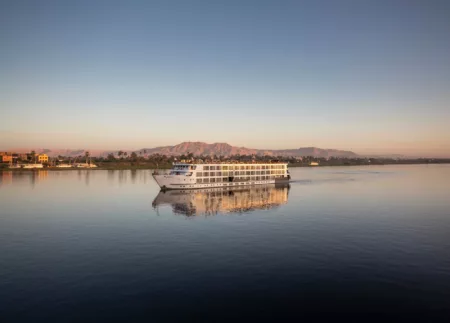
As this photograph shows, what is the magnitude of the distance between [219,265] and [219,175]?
275 feet

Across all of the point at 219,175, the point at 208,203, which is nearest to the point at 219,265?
the point at 208,203

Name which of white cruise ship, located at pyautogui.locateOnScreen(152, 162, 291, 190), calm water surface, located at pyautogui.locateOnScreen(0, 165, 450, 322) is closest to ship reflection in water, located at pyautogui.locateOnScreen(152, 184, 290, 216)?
calm water surface, located at pyautogui.locateOnScreen(0, 165, 450, 322)

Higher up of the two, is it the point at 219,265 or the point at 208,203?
the point at 208,203

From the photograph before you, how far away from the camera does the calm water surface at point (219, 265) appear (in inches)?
977

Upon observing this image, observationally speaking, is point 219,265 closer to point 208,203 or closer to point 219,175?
point 208,203

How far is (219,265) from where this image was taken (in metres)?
34.4

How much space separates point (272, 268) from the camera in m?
33.6

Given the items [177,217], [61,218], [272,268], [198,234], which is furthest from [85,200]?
[272,268]

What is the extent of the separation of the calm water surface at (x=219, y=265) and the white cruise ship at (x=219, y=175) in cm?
3913

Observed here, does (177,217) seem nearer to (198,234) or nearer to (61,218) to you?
(198,234)

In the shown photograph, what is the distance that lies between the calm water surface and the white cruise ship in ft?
128

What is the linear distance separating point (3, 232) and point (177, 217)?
89.2 ft

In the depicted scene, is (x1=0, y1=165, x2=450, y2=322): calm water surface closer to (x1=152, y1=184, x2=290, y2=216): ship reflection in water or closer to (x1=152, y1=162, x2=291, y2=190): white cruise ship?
(x1=152, y1=184, x2=290, y2=216): ship reflection in water

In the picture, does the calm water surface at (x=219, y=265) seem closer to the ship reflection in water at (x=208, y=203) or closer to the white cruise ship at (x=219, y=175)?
the ship reflection in water at (x=208, y=203)
